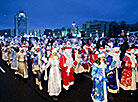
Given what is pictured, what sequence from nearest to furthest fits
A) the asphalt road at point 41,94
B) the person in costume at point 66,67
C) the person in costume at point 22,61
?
the asphalt road at point 41,94 < the person in costume at point 66,67 < the person in costume at point 22,61

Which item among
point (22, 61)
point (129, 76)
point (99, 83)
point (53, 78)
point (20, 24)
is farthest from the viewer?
point (20, 24)

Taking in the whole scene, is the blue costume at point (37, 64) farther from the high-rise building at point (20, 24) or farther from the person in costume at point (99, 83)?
the high-rise building at point (20, 24)

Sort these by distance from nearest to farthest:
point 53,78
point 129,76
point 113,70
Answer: point 53,78
point 113,70
point 129,76

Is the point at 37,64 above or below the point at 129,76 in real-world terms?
above

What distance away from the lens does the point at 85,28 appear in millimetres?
106250

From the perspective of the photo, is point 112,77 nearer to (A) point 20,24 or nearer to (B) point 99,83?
(B) point 99,83

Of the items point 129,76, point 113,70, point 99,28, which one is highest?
point 99,28

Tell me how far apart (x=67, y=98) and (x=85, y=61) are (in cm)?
363

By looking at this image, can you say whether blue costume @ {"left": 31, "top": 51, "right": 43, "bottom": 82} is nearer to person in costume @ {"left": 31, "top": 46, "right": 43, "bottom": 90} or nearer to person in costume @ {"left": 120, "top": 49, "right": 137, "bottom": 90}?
person in costume @ {"left": 31, "top": 46, "right": 43, "bottom": 90}

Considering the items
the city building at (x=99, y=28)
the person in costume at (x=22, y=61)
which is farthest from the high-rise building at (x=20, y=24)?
the person in costume at (x=22, y=61)

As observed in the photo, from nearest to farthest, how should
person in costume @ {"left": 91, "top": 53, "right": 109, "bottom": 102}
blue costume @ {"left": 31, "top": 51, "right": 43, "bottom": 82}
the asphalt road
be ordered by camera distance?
person in costume @ {"left": 91, "top": 53, "right": 109, "bottom": 102} → the asphalt road → blue costume @ {"left": 31, "top": 51, "right": 43, "bottom": 82}

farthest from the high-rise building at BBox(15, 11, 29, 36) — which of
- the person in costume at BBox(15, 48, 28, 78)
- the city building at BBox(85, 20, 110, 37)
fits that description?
the person in costume at BBox(15, 48, 28, 78)

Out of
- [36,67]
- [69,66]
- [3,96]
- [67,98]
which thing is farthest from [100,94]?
Answer: [3,96]

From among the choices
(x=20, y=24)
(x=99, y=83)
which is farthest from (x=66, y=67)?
(x=20, y=24)
